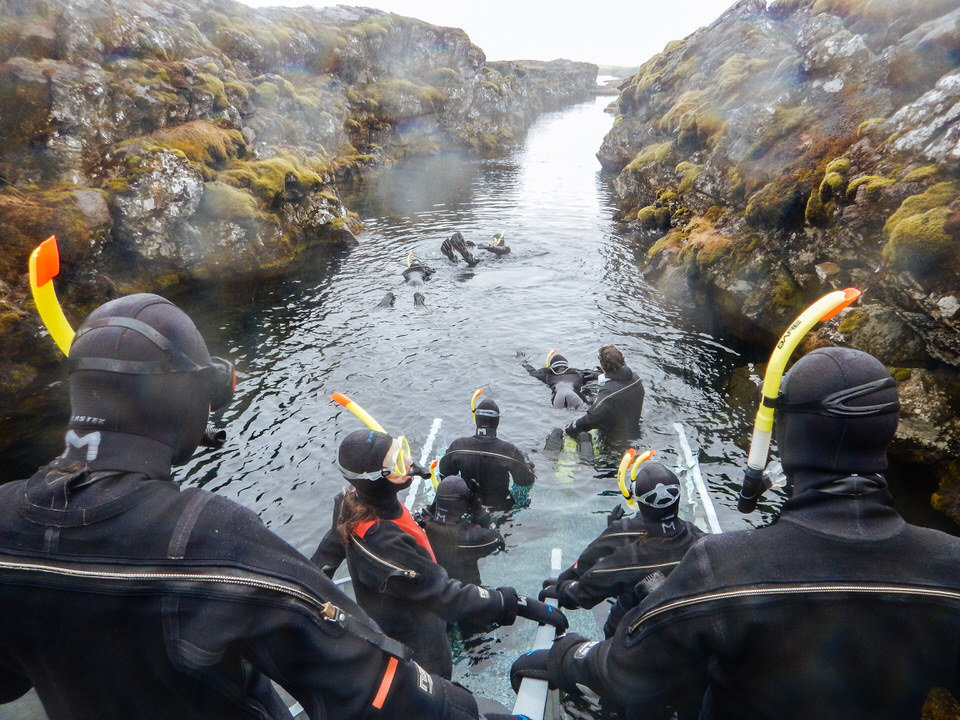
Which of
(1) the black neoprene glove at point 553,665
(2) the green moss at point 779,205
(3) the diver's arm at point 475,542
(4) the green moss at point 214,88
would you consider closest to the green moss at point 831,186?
(2) the green moss at point 779,205

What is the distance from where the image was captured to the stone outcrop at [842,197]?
25.5 feet

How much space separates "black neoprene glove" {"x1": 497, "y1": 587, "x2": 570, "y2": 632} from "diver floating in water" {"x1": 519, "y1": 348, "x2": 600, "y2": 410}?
20.2 feet

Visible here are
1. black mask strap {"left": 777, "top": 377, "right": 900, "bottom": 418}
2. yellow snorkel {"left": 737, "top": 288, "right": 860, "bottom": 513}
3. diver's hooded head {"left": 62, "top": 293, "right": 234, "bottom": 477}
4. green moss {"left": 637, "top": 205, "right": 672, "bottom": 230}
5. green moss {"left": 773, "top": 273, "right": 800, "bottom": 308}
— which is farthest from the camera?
green moss {"left": 637, "top": 205, "right": 672, "bottom": 230}

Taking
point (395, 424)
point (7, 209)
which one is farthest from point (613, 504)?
point (7, 209)

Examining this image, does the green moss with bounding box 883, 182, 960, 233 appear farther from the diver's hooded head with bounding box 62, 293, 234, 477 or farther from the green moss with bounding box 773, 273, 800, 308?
the diver's hooded head with bounding box 62, 293, 234, 477

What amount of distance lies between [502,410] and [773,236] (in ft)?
26.9

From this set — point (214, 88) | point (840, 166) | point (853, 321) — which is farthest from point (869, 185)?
point (214, 88)

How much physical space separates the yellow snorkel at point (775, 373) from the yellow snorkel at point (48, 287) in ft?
8.95

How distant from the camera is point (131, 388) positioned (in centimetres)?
174

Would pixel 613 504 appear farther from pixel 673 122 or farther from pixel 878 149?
pixel 673 122

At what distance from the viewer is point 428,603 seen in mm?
3547

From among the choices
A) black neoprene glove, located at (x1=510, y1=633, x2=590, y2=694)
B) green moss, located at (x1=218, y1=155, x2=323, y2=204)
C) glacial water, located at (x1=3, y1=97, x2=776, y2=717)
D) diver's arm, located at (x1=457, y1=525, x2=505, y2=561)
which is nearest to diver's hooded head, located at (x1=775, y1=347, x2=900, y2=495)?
black neoprene glove, located at (x1=510, y1=633, x2=590, y2=694)

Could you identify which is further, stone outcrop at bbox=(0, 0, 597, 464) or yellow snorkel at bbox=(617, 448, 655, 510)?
stone outcrop at bbox=(0, 0, 597, 464)

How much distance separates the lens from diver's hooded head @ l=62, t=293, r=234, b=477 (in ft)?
5.57
